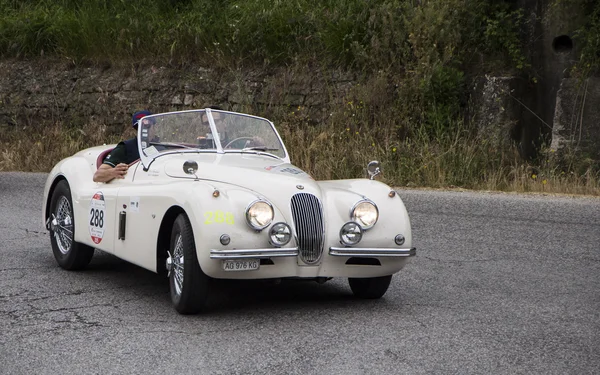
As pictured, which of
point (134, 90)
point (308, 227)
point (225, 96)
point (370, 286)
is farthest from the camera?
point (134, 90)

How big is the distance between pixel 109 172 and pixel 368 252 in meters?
2.46

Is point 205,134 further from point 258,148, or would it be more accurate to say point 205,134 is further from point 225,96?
point 225,96

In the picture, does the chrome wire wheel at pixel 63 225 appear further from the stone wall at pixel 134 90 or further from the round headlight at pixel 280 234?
the stone wall at pixel 134 90

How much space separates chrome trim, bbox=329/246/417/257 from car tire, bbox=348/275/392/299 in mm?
336

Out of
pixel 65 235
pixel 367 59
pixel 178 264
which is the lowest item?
pixel 65 235

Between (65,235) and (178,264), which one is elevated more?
(178,264)

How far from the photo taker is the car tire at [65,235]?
308 inches

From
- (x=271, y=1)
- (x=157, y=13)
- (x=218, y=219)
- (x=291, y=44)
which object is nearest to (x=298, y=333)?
(x=218, y=219)

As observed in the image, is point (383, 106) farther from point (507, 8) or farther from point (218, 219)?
point (218, 219)

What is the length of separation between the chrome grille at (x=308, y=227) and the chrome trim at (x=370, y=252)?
0.36 ft

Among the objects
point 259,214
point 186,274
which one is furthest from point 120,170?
A: point 259,214

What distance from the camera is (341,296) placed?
6.93 m

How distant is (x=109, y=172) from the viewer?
24.6 ft

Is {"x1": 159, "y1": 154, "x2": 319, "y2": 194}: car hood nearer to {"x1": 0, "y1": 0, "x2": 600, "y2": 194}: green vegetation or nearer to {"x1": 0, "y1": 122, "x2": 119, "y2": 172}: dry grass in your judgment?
{"x1": 0, "y1": 0, "x2": 600, "y2": 194}: green vegetation
